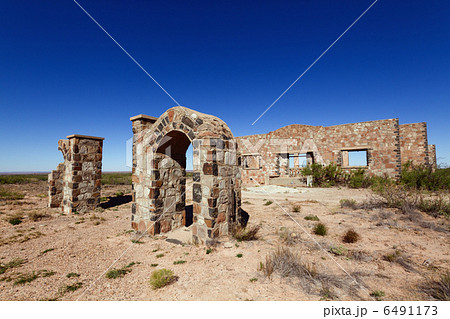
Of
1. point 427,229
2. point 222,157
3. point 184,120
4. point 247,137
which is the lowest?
point 427,229

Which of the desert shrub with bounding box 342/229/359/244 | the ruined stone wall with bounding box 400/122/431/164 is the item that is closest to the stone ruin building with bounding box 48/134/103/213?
the desert shrub with bounding box 342/229/359/244

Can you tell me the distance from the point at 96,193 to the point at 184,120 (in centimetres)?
732

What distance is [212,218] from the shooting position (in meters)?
4.55

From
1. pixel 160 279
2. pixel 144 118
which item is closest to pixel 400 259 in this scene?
pixel 160 279

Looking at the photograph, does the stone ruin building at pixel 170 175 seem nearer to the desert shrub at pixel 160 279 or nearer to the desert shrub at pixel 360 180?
the desert shrub at pixel 160 279

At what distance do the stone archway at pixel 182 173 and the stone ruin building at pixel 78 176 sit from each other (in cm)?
457

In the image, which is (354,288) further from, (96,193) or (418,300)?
(96,193)

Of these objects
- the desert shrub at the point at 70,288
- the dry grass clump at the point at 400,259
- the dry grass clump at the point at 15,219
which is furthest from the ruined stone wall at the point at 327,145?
the desert shrub at the point at 70,288

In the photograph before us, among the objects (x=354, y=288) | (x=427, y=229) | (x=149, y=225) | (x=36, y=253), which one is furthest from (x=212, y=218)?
(x=427, y=229)

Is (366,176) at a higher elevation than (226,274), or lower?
higher

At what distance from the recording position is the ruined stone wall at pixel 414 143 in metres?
13.9

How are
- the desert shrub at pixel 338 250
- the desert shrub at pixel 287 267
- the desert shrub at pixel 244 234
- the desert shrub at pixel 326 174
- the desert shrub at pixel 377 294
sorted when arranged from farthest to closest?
1. the desert shrub at pixel 326 174
2. the desert shrub at pixel 244 234
3. the desert shrub at pixel 338 250
4. the desert shrub at pixel 287 267
5. the desert shrub at pixel 377 294

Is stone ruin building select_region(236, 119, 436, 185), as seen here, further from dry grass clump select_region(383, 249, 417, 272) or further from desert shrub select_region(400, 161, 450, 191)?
dry grass clump select_region(383, 249, 417, 272)

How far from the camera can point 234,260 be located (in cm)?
386
